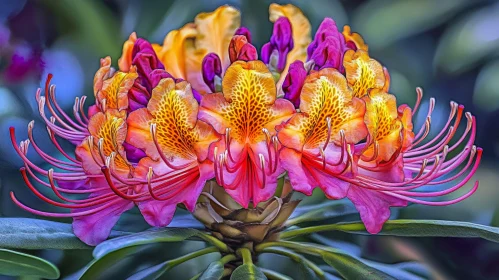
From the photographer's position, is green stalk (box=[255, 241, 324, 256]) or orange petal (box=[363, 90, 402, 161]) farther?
green stalk (box=[255, 241, 324, 256])

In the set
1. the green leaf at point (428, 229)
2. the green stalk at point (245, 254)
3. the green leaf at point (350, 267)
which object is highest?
the green leaf at point (428, 229)

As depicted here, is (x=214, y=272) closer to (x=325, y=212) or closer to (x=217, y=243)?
(x=217, y=243)

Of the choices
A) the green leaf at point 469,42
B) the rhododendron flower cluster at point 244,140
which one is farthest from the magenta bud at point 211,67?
the green leaf at point 469,42

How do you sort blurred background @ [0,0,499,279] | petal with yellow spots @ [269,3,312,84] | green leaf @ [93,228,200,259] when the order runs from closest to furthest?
green leaf @ [93,228,200,259], petal with yellow spots @ [269,3,312,84], blurred background @ [0,0,499,279]

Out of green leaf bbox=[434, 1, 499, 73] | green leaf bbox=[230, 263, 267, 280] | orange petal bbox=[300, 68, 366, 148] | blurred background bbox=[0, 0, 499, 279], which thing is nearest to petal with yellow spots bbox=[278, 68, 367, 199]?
orange petal bbox=[300, 68, 366, 148]

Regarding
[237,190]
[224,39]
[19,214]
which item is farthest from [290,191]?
[19,214]

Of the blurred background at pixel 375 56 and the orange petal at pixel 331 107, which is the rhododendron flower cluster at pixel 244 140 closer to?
the orange petal at pixel 331 107

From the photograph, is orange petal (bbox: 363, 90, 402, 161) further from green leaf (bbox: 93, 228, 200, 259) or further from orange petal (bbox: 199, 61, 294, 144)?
green leaf (bbox: 93, 228, 200, 259)
